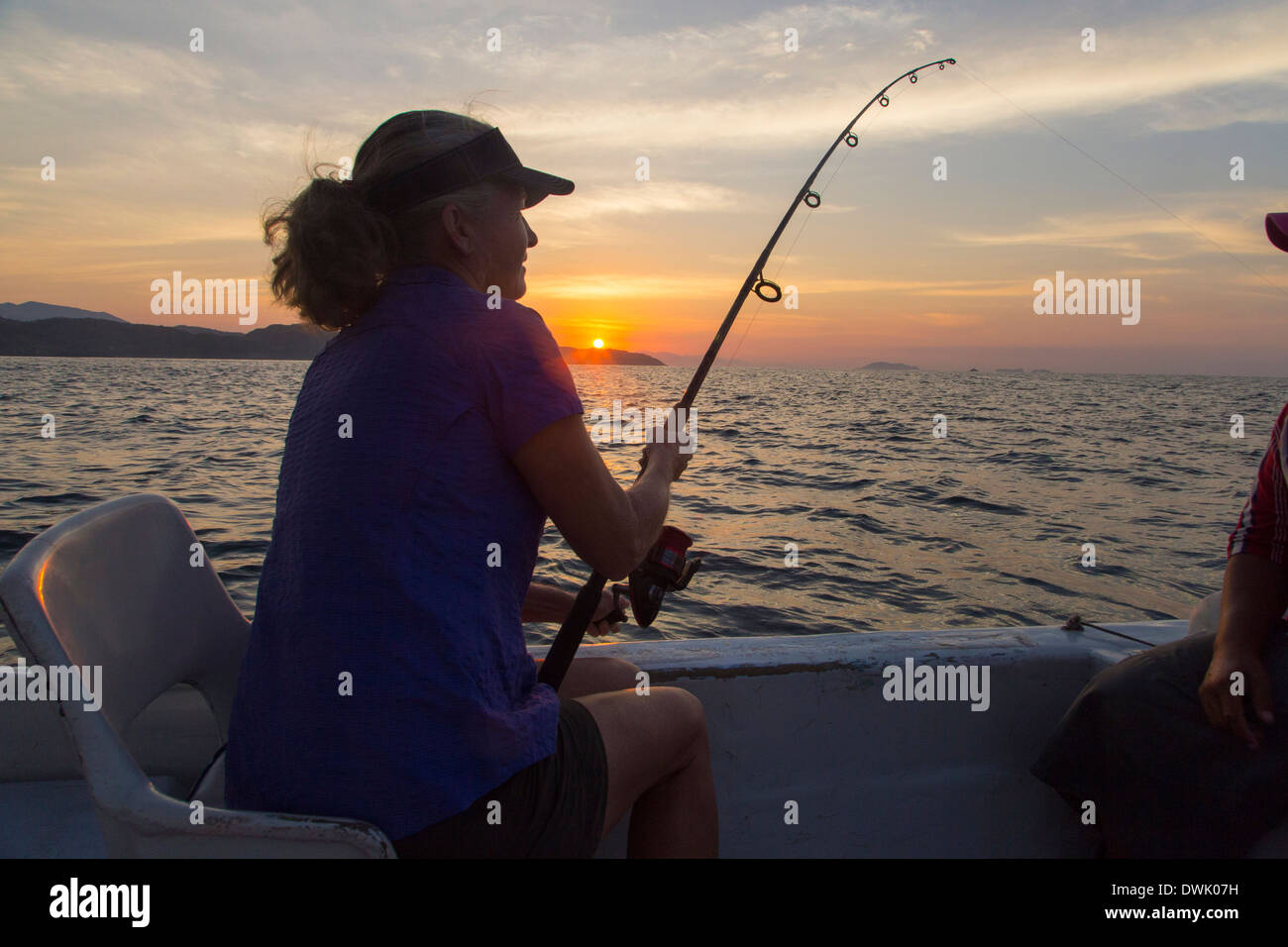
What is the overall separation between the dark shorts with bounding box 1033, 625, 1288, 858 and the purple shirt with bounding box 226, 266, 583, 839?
1.22 meters

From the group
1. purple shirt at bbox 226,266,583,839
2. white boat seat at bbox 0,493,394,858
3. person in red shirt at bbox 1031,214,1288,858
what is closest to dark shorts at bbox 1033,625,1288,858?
person in red shirt at bbox 1031,214,1288,858

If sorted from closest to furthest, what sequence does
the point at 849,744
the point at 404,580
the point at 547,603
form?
1. the point at 404,580
2. the point at 547,603
3. the point at 849,744

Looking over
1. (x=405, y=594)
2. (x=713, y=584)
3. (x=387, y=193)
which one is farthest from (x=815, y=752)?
(x=713, y=584)

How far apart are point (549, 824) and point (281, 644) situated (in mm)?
462

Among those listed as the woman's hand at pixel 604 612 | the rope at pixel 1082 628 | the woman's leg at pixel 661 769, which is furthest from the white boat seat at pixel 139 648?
the rope at pixel 1082 628

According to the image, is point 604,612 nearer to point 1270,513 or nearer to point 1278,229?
point 1270,513

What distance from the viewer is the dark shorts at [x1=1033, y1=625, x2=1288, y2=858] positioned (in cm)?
160

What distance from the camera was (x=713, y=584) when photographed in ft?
21.0

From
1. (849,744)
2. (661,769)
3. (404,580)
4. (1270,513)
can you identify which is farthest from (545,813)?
(1270,513)

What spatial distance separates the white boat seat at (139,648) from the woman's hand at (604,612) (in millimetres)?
769

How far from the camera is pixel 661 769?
4.76 ft

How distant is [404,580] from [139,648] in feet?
1.76

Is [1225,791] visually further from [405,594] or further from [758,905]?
[405,594]

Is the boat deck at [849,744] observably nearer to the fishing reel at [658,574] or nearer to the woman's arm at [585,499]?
the fishing reel at [658,574]
